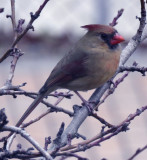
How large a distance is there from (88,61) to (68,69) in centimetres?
16

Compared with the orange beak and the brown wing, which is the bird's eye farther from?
the brown wing

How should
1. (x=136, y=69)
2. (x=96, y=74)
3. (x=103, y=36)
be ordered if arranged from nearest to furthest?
(x=136, y=69) → (x=96, y=74) → (x=103, y=36)

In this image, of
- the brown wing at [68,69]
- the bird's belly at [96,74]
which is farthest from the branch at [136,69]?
the brown wing at [68,69]

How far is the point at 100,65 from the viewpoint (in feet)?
12.7

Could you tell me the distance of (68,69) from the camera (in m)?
3.87

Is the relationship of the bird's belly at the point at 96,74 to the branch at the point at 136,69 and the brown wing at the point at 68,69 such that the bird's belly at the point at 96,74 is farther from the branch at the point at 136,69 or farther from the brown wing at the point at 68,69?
the branch at the point at 136,69

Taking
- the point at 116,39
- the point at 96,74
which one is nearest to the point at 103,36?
the point at 116,39

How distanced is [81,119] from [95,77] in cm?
79

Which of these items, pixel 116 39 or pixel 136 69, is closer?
pixel 136 69

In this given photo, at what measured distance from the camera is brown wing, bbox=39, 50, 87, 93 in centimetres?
382

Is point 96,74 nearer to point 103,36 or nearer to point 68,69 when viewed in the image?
point 68,69

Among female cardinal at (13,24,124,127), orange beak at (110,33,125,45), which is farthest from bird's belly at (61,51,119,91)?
orange beak at (110,33,125,45)

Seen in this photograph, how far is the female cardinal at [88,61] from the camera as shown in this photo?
12.5 ft

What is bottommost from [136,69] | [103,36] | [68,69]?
[136,69]
